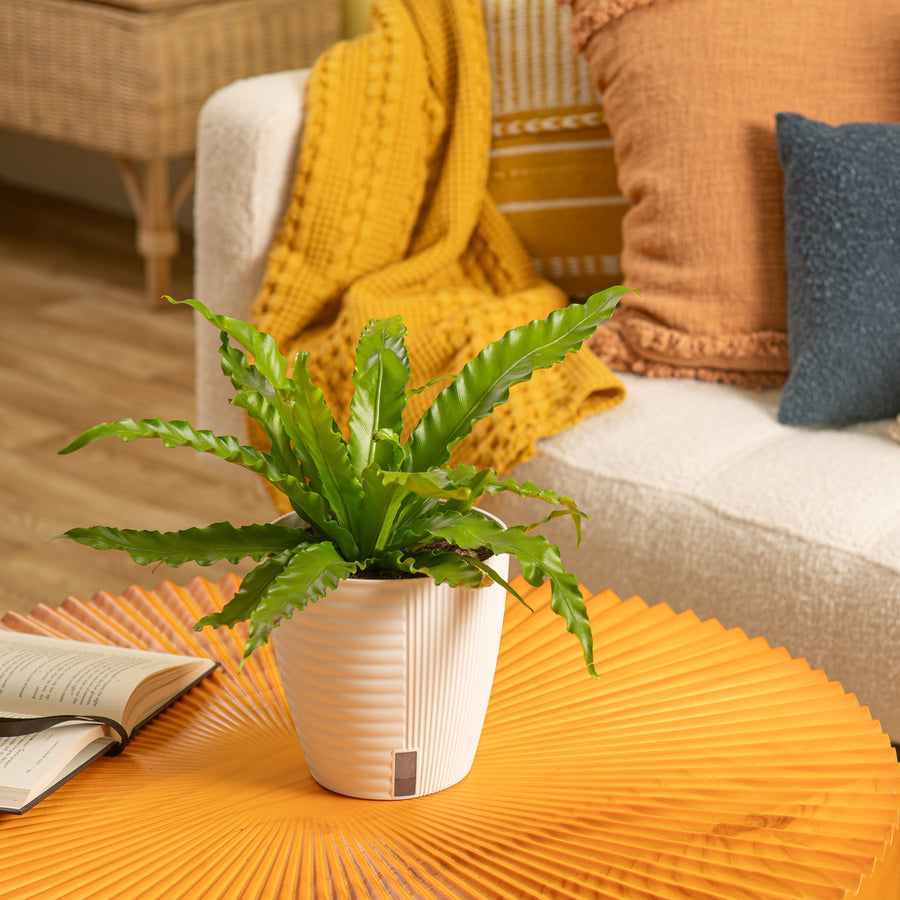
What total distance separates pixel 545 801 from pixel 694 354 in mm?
764

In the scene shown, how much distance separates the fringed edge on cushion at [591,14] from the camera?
1.36 metres

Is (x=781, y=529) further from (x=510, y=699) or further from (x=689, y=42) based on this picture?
(x=689, y=42)

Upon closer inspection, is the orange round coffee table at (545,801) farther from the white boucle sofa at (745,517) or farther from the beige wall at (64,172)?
the beige wall at (64,172)

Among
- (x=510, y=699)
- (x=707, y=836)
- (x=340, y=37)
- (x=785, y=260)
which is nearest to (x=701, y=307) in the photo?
(x=785, y=260)

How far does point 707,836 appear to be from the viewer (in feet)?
2.10

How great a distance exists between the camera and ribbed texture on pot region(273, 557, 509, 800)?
642 mm

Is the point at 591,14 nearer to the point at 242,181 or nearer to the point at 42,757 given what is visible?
the point at 242,181

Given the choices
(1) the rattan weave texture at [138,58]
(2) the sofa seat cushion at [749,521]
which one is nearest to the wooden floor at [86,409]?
(1) the rattan weave texture at [138,58]

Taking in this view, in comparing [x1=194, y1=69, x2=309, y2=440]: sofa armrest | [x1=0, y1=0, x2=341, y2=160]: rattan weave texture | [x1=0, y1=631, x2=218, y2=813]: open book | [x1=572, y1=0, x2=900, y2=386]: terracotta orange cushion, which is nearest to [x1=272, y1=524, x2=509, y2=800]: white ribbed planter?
[x1=0, y1=631, x2=218, y2=813]: open book

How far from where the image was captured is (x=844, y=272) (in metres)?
1.20

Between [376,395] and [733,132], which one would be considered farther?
[733,132]

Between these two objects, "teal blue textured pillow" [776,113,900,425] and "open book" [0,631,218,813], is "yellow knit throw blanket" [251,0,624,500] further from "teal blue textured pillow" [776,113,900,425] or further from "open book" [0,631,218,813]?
"open book" [0,631,218,813]

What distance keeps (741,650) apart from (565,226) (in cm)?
80

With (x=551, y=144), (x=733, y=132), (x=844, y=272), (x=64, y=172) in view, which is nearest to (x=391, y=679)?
(x=844, y=272)
